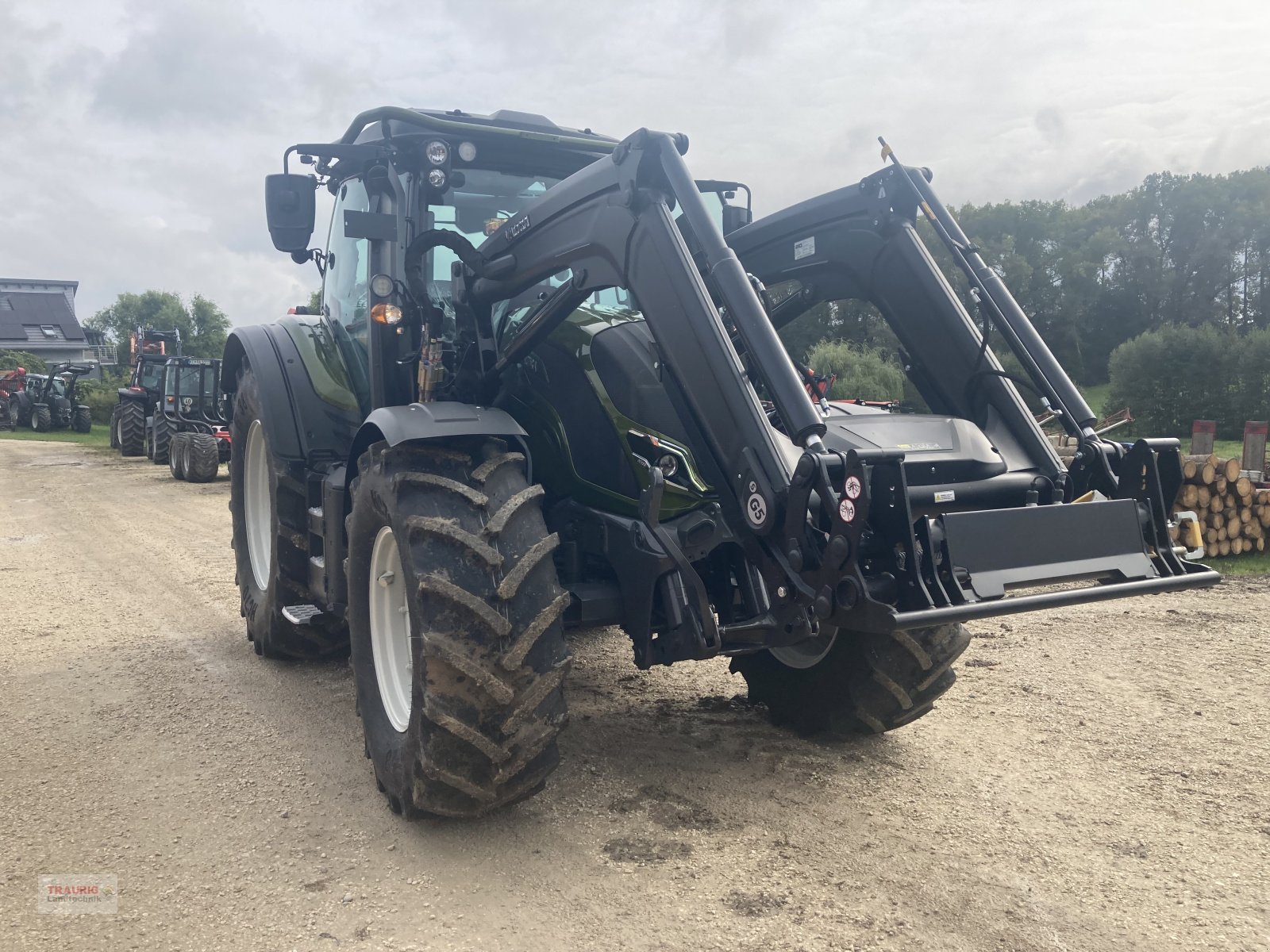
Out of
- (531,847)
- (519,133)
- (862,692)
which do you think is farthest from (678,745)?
(519,133)

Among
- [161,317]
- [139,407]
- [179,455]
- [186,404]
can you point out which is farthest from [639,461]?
[161,317]

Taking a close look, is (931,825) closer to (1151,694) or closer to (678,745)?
(678,745)

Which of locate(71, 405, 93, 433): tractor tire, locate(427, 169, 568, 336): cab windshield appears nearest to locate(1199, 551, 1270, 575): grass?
locate(427, 169, 568, 336): cab windshield

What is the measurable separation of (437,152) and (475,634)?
2185mm

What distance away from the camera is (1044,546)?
3.00 meters

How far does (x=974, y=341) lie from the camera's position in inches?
149

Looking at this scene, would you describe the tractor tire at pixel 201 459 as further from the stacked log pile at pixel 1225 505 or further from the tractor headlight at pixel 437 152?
the stacked log pile at pixel 1225 505

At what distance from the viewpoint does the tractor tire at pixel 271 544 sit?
16.9ft

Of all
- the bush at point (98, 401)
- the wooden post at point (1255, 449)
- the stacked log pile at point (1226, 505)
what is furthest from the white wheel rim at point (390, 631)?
the bush at point (98, 401)

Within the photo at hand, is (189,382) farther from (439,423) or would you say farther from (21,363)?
(21,363)

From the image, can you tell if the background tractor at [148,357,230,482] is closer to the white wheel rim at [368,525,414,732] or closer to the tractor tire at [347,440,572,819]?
the white wheel rim at [368,525,414,732]

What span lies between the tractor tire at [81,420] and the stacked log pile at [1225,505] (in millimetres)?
31994

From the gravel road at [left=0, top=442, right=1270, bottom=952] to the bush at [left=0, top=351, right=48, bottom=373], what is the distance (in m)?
45.0

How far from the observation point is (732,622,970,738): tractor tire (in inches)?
159
